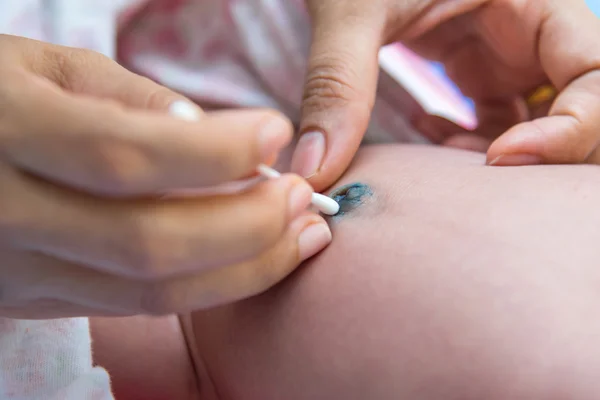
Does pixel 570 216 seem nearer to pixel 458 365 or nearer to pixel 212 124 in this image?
pixel 458 365

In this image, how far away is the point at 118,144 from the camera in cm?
36

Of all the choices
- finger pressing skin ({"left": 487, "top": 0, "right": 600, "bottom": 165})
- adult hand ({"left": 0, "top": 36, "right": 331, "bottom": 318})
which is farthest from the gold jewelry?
adult hand ({"left": 0, "top": 36, "right": 331, "bottom": 318})

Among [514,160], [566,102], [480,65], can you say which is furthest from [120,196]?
[480,65]

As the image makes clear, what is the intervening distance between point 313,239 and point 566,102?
45cm

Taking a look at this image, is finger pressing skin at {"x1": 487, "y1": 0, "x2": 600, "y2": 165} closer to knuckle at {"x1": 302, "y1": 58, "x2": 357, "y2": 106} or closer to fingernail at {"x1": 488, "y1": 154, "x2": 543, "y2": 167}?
fingernail at {"x1": 488, "y1": 154, "x2": 543, "y2": 167}

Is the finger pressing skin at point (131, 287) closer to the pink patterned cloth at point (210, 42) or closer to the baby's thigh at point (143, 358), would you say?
the baby's thigh at point (143, 358)

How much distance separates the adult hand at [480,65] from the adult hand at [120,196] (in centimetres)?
26

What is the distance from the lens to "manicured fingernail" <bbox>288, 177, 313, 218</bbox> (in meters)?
0.47

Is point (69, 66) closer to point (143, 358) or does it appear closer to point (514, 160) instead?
point (143, 358)

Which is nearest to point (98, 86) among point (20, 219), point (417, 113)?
point (20, 219)

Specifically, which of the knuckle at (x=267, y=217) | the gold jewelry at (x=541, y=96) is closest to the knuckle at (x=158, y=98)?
the knuckle at (x=267, y=217)

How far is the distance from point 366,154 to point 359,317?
302mm

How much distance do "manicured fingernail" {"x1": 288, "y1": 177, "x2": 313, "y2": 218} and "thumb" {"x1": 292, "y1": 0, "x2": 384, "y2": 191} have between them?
0.64ft

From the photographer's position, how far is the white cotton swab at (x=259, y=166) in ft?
1.37
